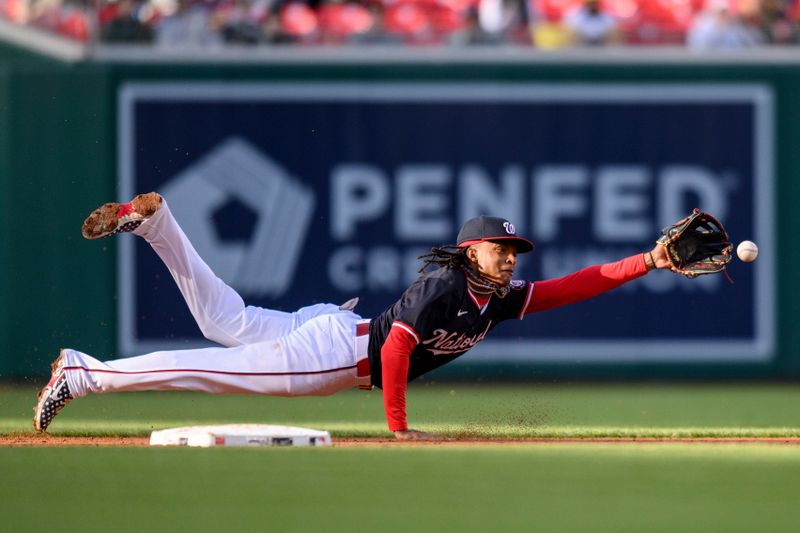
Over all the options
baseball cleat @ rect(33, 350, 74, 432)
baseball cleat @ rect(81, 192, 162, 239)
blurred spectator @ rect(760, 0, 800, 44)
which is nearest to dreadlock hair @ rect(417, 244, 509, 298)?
baseball cleat @ rect(81, 192, 162, 239)

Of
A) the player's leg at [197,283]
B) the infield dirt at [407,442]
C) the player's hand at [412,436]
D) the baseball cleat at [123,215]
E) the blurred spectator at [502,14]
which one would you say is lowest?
the infield dirt at [407,442]

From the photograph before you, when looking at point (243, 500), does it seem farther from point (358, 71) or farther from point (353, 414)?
point (358, 71)

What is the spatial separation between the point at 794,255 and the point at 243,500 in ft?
28.5

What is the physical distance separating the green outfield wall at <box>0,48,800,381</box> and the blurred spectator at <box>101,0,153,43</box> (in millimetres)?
209

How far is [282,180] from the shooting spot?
1258 centimetres

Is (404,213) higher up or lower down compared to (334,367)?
higher up

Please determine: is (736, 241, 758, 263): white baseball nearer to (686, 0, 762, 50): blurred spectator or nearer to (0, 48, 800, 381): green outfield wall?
(0, 48, 800, 381): green outfield wall

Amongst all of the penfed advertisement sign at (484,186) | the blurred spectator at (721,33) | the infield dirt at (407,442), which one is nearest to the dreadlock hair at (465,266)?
the infield dirt at (407,442)

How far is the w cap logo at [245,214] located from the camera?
12.5 meters

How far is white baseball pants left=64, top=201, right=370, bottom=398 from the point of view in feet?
23.9

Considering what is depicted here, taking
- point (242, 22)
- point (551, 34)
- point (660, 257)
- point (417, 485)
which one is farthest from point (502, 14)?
point (417, 485)

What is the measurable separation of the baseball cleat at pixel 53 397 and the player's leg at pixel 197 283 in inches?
27.9

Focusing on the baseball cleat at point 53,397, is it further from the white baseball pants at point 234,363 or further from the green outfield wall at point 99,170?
the green outfield wall at point 99,170

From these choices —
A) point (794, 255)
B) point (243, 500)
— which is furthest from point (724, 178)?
point (243, 500)
